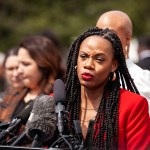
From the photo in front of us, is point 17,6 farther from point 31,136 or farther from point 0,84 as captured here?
point 31,136

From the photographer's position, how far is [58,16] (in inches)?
945

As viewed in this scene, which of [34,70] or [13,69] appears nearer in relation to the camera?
[34,70]

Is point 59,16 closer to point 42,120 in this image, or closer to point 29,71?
point 29,71

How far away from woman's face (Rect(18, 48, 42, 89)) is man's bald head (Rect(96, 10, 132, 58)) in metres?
1.62

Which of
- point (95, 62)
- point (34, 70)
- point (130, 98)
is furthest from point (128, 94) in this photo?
point (34, 70)

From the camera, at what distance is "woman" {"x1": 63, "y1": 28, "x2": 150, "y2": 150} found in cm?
487

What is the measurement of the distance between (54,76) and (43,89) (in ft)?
0.60

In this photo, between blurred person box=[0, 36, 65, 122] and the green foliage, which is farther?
the green foliage

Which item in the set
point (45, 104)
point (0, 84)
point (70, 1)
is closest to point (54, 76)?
point (45, 104)

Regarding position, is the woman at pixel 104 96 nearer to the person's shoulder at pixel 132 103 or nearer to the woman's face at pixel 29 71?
the person's shoulder at pixel 132 103

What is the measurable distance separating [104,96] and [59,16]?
1909cm

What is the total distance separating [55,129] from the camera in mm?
4605

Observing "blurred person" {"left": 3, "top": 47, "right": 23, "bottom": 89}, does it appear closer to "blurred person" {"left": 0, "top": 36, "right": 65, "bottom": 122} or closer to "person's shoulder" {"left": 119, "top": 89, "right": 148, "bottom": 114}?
"blurred person" {"left": 0, "top": 36, "right": 65, "bottom": 122}

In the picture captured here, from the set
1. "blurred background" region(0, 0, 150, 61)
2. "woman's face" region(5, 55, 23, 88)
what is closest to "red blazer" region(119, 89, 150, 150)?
"woman's face" region(5, 55, 23, 88)
